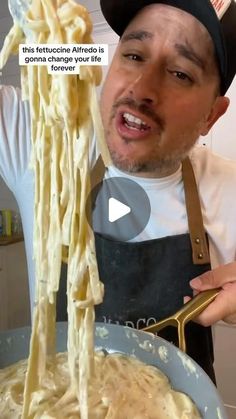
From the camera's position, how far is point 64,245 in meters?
0.41

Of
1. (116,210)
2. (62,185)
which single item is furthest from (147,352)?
(62,185)

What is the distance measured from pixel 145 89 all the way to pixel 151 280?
0.37 meters

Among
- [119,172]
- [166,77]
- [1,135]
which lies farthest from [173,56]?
[1,135]

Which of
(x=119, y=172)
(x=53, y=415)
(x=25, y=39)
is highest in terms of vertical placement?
(x=25, y=39)

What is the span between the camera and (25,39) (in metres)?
0.33

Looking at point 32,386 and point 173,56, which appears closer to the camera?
point 32,386

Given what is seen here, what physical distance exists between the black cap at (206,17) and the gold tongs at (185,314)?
0.39 meters

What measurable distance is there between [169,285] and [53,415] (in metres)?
0.36

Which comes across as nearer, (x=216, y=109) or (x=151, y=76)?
(x=151, y=76)

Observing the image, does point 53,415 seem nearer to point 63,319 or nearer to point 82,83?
point 63,319

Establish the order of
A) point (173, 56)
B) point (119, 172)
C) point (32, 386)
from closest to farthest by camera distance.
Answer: point (32, 386) < point (173, 56) < point (119, 172)

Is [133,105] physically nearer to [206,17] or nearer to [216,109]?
[206,17]

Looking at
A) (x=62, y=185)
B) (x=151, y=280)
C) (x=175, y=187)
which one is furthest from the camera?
(x=175, y=187)

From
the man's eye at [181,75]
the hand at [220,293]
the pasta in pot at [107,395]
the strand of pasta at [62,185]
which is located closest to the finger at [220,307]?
the hand at [220,293]
